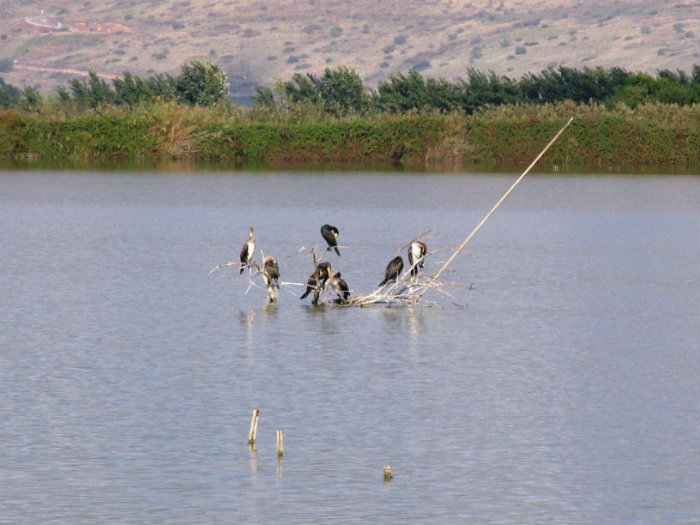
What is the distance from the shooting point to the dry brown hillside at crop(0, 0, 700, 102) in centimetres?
16700

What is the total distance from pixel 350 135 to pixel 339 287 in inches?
1691

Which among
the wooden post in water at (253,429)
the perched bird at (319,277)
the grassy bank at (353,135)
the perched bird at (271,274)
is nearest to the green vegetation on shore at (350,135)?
the grassy bank at (353,135)

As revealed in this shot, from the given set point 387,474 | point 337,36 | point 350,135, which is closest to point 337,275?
point 387,474

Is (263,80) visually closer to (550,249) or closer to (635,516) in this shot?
(550,249)

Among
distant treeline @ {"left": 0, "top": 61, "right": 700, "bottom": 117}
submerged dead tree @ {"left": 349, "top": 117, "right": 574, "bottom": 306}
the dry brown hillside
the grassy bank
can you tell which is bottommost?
submerged dead tree @ {"left": 349, "top": 117, "right": 574, "bottom": 306}

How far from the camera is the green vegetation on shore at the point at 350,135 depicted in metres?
61.5

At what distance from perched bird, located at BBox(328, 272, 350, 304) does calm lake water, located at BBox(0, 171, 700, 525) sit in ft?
1.32

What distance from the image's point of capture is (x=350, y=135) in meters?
63.3

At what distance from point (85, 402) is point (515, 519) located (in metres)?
5.12

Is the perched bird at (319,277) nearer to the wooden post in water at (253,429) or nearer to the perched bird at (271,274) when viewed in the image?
the perched bird at (271,274)

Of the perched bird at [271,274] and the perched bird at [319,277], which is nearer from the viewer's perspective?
the perched bird at [319,277]

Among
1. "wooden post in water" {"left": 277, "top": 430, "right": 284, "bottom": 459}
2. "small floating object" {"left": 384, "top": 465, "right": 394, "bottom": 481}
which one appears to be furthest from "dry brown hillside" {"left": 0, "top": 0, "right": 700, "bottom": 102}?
"small floating object" {"left": 384, "top": 465, "right": 394, "bottom": 481}

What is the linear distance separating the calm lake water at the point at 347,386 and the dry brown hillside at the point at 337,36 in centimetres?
13480

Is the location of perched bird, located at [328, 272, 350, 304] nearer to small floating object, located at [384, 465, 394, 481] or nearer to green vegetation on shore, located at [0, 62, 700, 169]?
small floating object, located at [384, 465, 394, 481]
